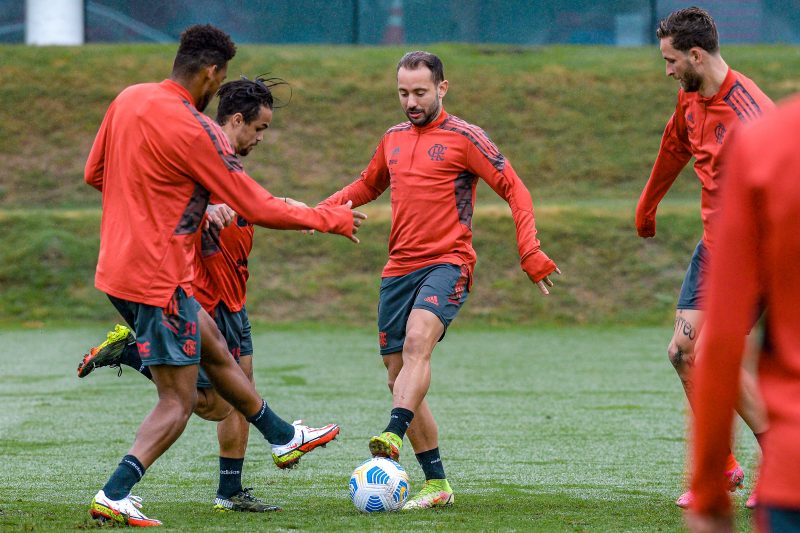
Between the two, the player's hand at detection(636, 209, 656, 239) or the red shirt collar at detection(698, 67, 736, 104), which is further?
the player's hand at detection(636, 209, 656, 239)

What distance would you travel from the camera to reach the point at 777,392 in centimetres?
174

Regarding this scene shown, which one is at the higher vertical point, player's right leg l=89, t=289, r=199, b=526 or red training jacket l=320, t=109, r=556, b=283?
red training jacket l=320, t=109, r=556, b=283

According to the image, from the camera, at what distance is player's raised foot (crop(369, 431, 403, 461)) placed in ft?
16.3

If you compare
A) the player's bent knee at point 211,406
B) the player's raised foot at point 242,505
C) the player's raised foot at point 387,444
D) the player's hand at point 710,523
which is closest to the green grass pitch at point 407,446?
the player's raised foot at point 242,505

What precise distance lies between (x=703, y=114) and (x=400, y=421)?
209 centimetres

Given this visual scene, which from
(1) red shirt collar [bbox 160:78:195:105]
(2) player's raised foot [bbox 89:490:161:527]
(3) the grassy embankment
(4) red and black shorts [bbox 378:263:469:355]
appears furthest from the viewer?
(3) the grassy embankment

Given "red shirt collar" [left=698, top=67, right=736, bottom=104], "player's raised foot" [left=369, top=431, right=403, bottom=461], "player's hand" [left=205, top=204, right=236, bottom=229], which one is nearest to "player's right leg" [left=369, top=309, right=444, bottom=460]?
"player's raised foot" [left=369, top=431, right=403, bottom=461]

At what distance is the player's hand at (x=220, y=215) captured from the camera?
16.7 feet

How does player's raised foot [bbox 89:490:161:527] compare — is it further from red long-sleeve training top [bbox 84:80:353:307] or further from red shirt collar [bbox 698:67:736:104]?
red shirt collar [bbox 698:67:736:104]

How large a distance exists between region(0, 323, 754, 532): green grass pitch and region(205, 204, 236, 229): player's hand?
4.39ft

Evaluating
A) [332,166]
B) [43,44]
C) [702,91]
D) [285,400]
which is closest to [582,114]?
[332,166]

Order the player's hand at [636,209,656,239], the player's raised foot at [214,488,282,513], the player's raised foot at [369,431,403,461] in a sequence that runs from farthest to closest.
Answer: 1. the player's hand at [636,209,656,239]
2. the player's raised foot at [214,488,282,513]
3. the player's raised foot at [369,431,403,461]

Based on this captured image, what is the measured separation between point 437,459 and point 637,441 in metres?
2.22

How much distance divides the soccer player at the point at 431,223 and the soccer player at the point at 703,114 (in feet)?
2.32
